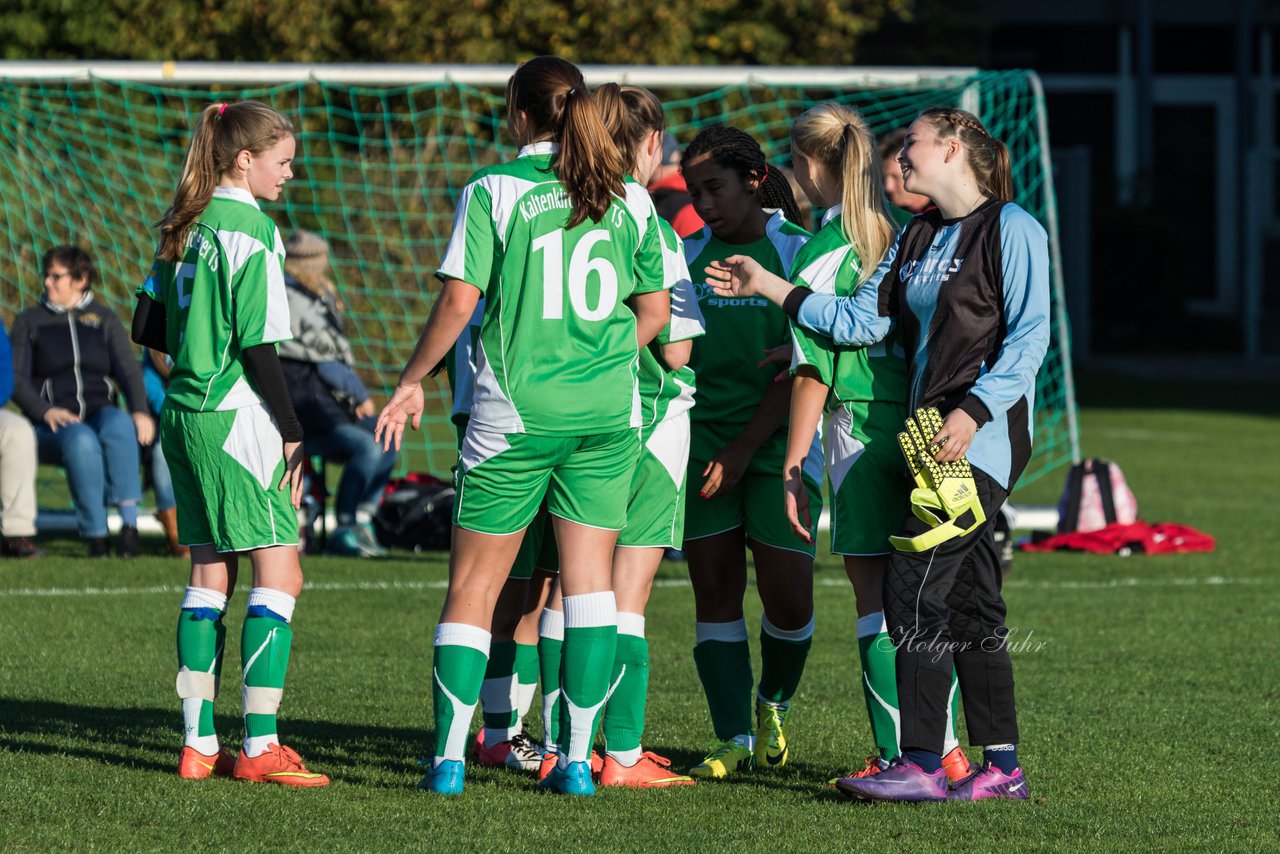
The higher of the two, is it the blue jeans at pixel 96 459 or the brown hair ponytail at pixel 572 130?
the brown hair ponytail at pixel 572 130

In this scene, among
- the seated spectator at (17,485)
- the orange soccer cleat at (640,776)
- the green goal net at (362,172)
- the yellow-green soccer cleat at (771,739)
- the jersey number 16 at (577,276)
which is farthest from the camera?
the green goal net at (362,172)

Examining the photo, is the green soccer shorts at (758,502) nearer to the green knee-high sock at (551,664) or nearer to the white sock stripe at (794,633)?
the white sock stripe at (794,633)

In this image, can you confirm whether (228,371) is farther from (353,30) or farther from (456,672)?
(353,30)

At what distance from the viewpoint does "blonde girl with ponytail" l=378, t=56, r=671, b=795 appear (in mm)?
4461

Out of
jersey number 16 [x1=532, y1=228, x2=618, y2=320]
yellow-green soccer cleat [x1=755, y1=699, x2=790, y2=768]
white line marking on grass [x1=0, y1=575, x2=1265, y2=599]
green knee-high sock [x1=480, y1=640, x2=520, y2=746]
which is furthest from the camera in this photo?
white line marking on grass [x1=0, y1=575, x2=1265, y2=599]

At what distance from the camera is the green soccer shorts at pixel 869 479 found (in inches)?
186

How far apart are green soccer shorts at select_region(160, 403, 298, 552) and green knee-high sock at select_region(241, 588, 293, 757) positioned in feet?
0.58

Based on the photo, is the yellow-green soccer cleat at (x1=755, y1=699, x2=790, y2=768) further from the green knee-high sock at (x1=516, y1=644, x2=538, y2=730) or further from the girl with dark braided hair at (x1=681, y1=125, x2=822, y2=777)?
the green knee-high sock at (x1=516, y1=644, x2=538, y2=730)

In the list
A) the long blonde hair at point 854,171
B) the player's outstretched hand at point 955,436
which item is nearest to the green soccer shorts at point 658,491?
the long blonde hair at point 854,171

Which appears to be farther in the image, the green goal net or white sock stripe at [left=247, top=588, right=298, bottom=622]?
the green goal net

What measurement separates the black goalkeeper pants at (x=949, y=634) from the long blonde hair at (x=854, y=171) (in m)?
0.73

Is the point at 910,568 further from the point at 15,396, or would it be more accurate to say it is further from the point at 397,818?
the point at 15,396

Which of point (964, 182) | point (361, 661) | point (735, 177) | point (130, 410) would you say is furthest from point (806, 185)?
point (130, 410)

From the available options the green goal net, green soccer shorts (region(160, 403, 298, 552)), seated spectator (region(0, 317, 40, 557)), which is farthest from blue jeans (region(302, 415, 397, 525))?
green soccer shorts (region(160, 403, 298, 552))
